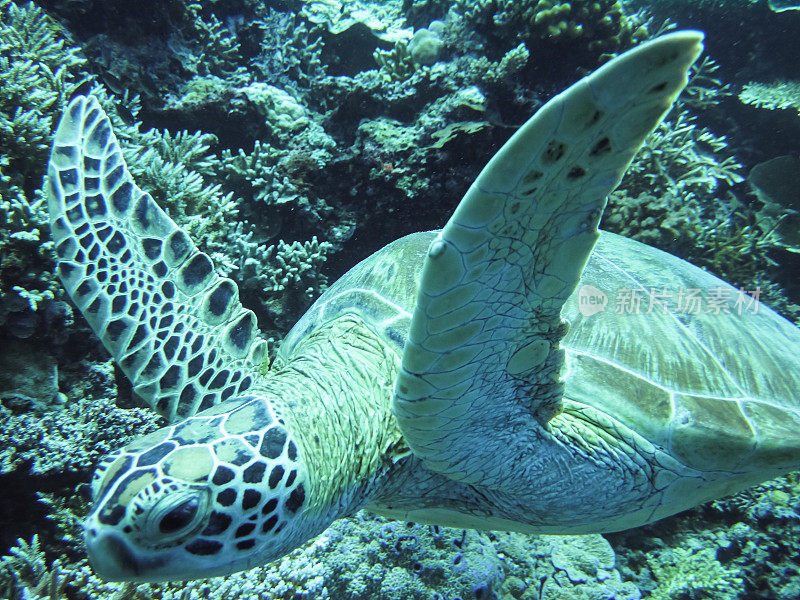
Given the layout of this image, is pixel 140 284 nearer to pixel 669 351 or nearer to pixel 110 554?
pixel 110 554

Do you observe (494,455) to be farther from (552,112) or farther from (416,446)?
(552,112)

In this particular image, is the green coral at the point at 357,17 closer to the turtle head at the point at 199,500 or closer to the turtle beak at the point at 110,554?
the turtle head at the point at 199,500

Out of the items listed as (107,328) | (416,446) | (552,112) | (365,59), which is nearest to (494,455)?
(416,446)

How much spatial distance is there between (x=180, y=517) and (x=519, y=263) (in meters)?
1.04

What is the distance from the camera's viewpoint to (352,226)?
3.33 meters

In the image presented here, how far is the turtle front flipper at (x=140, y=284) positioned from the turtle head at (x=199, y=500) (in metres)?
0.83

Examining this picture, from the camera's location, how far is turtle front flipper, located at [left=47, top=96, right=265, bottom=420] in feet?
6.38

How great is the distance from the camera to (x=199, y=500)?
1.02 meters

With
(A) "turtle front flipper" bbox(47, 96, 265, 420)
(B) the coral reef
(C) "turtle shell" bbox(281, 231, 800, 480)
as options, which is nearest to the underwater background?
(B) the coral reef

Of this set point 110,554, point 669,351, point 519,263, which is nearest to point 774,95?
point 669,351

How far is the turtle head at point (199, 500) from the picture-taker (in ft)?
3.21

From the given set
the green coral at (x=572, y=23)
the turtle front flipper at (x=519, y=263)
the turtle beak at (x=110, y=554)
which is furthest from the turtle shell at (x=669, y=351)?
the green coral at (x=572, y=23)

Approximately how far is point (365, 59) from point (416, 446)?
5485 mm

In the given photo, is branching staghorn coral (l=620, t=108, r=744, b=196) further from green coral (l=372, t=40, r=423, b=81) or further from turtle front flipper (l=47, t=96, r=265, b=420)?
turtle front flipper (l=47, t=96, r=265, b=420)
